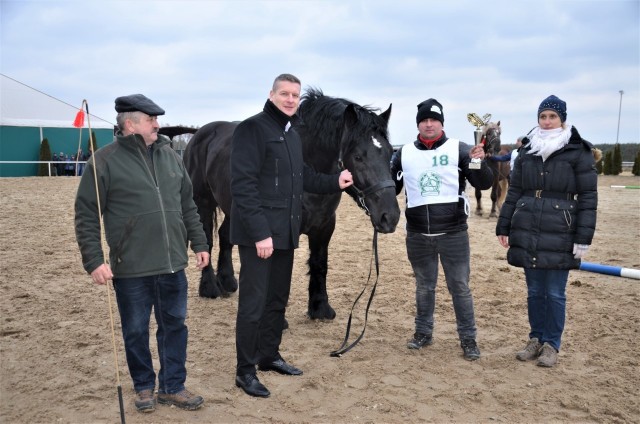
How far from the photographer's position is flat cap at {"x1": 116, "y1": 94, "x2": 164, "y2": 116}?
2.96 metres

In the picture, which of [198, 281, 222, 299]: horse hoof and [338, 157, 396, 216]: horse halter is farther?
[198, 281, 222, 299]: horse hoof

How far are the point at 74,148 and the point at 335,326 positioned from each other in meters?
21.1

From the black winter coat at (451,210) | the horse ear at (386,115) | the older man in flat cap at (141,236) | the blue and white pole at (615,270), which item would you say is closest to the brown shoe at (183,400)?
the older man in flat cap at (141,236)

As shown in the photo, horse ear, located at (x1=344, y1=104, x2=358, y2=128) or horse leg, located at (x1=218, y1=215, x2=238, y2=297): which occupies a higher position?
horse ear, located at (x1=344, y1=104, x2=358, y2=128)

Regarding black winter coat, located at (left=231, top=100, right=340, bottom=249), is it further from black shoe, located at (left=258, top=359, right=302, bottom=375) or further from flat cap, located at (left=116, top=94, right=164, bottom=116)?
black shoe, located at (left=258, top=359, right=302, bottom=375)

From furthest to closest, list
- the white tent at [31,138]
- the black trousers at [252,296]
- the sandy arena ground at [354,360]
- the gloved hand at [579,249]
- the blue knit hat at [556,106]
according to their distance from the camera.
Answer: the white tent at [31,138]
the blue knit hat at [556,106]
the gloved hand at [579,249]
the black trousers at [252,296]
the sandy arena ground at [354,360]

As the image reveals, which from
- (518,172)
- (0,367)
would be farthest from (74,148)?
(518,172)

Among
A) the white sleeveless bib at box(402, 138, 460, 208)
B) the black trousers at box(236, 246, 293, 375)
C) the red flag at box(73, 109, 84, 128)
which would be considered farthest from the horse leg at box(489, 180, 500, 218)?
the red flag at box(73, 109, 84, 128)

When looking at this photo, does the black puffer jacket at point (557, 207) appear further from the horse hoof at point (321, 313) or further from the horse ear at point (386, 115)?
the horse hoof at point (321, 313)

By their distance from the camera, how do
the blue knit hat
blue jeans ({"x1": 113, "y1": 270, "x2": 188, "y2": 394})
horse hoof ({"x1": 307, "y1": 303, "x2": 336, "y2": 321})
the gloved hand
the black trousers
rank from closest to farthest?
blue jeans ({"x1": 113, "y1": 270, "x2": 188, "y2": 394})
the black trousers
the gloved hand
the blue knit hat
horse hoof ({"x1": 307, "y1": 303, "x2": 336, "y2": 321})

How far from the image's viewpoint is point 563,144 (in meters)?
3.72

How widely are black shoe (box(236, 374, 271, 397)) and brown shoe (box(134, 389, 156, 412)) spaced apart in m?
0.57

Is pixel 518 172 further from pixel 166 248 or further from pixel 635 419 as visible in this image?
pixel 166 248

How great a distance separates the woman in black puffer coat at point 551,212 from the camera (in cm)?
371
